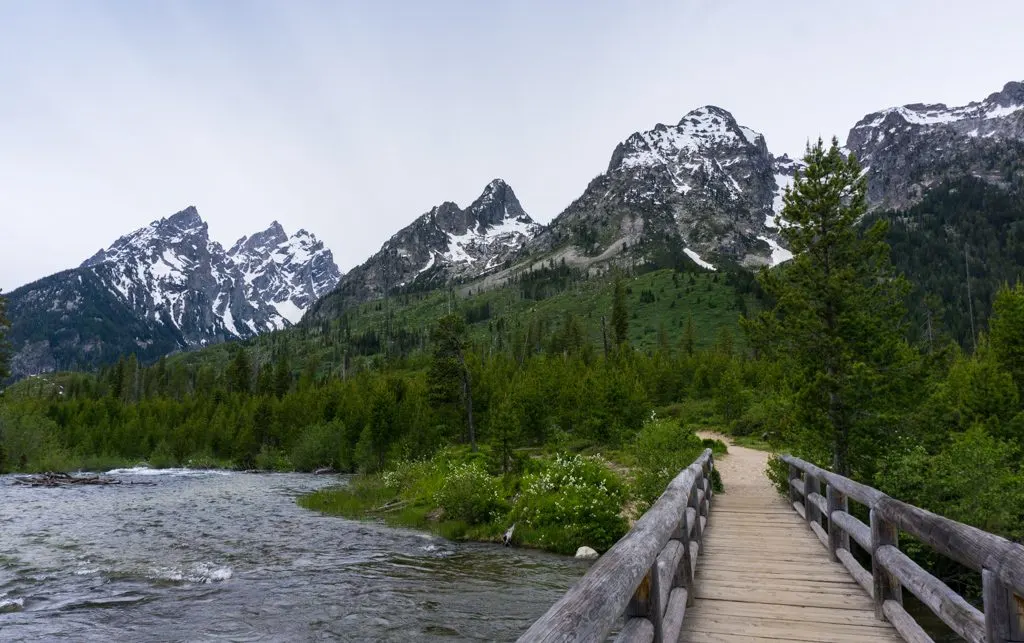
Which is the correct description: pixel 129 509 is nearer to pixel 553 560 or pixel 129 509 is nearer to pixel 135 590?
pixel 135 590

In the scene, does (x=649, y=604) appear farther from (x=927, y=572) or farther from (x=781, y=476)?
(x=781, y=476)

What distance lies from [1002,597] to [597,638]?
2806 millimetres

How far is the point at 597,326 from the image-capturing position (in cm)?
19100

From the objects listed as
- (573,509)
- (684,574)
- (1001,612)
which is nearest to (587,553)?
(573,509)

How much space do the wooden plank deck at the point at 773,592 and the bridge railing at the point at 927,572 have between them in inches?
10.6

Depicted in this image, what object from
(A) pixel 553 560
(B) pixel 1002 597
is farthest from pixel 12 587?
(B) pixel 1002 597

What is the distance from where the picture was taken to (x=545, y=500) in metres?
23.8

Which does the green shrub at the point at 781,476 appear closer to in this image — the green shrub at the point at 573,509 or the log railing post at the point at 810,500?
the log railing post at the point at 810,500

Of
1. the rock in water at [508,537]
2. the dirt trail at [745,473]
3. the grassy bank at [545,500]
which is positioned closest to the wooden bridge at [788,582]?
the dirt trail at [745,473]

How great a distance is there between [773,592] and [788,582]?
2.31 feet

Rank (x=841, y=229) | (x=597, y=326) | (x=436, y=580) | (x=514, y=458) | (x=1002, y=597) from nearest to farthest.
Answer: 1. (x=1002, y=597)
2. (x=436, y=580)
3. (x=841, y=229)
4. (x=514, y=458)
5. (x=597, y=326)

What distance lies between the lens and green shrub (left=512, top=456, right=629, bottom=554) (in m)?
21.5

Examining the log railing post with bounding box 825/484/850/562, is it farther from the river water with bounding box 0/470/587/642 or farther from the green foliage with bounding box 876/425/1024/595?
the river water with bounding box 0/470/587/642

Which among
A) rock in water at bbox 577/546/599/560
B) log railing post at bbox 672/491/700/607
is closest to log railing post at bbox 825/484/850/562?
log railing post at bbox 672/491/700/607
